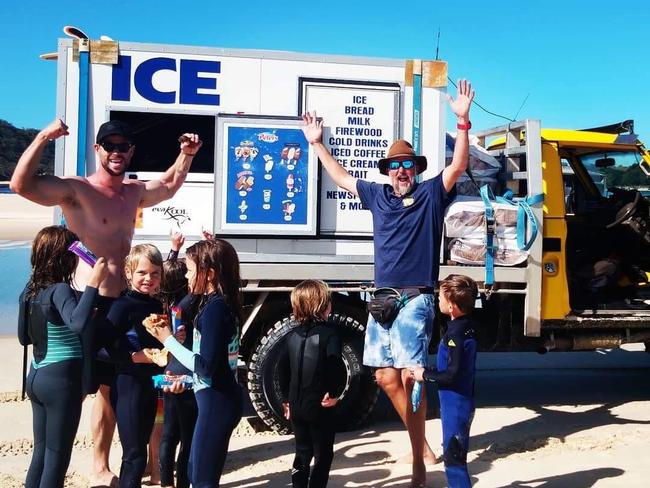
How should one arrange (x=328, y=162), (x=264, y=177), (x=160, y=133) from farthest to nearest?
(x=264, y=177), (x=160, y=133), (x=328, y=162)

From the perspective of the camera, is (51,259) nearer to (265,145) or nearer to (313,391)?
(313,391)

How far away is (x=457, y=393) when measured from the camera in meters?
4.10

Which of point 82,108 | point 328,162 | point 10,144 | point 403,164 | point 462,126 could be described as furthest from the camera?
point 10,144

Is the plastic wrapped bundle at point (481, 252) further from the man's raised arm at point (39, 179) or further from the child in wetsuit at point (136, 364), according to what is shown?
the man's raised arm at point (39, 179)

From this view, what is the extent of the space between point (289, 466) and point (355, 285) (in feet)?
4.62

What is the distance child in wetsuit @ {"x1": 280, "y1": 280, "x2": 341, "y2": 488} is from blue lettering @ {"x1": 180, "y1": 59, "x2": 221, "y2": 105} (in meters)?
2.02

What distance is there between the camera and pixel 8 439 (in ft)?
18.6

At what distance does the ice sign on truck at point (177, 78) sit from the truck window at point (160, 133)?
11cm

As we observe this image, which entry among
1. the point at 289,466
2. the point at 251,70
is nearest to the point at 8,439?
the point at 289,466

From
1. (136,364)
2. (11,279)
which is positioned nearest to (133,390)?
(136,364)

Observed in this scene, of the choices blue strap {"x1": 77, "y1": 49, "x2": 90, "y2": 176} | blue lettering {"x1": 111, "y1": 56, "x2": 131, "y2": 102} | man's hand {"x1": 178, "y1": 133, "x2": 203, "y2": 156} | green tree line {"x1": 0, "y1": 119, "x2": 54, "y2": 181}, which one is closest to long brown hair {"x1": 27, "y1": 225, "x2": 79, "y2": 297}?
man's hand {"x1": 178, "y1": 133, "x2": 203, "y2": 156}

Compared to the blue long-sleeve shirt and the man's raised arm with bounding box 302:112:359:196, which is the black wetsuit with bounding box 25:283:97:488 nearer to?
the blue long-sleeve shirt

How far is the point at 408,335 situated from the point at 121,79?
8.69ft

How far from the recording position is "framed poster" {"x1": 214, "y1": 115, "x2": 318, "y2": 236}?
5582 millimetres
